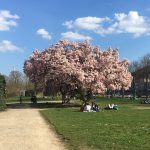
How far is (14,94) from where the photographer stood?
115938 mm

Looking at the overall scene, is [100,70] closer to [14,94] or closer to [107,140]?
[107,140]

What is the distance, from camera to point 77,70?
52.7 m

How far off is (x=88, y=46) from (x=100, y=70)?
3607 millimetres

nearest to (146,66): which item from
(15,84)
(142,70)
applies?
(142,70)

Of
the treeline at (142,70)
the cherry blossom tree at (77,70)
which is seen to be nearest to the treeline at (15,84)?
the treeline at (142,70)

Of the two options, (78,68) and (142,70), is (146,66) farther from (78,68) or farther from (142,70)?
(78,68)

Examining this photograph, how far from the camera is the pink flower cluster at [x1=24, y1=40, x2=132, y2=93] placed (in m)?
53.0

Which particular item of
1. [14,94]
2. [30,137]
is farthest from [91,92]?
[14,94]

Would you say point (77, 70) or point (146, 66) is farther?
point (146, 66)

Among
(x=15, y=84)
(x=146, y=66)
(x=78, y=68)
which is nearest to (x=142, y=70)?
(x=146, y=66)

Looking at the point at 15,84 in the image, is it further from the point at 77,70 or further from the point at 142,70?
the point at 77,70

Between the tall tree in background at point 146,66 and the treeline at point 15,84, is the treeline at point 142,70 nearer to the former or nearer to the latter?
the tall tree in background at point 146,66

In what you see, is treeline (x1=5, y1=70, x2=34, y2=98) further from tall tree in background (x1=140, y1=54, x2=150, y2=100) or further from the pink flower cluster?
the pink flower cluster

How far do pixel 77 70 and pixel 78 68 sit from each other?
71 centimetres
